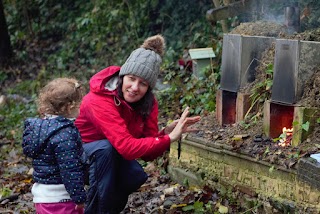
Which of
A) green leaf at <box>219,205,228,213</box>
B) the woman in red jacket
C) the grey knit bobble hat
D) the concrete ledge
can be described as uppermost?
the grey knit bobble hat

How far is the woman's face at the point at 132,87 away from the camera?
4246 millimetres

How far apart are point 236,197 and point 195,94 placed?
259 cm

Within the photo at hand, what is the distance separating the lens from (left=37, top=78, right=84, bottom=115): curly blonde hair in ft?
12.3

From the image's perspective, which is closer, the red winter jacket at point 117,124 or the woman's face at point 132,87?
the red winter jacket at point 117,124

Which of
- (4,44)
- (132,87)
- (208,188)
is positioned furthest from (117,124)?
(4,44)

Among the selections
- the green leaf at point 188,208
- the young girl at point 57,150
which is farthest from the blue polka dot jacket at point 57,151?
the green leaf at point 188,208

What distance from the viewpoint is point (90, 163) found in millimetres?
4293

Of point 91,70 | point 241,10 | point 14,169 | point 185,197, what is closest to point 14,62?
point 91,70

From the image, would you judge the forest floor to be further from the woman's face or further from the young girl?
the young girl

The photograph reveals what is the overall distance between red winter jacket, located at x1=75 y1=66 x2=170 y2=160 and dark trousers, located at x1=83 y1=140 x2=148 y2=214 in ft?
0.39

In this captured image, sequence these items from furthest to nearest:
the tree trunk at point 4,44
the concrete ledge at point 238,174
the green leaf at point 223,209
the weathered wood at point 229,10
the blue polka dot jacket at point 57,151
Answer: the tree trunk at point 4,44 → the weathered wood at point 229,10 → the green leaf at point 223,209 → the concrete ledge at point 238,174 → the blue polka dot jacket at point 57,151

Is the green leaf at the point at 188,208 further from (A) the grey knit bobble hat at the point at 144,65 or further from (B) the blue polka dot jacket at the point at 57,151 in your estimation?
(B) the blue polka dot jacket at the point at 57,151

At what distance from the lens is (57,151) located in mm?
3699

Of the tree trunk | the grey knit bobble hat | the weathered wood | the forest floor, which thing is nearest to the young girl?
the grey knit bobble hat
